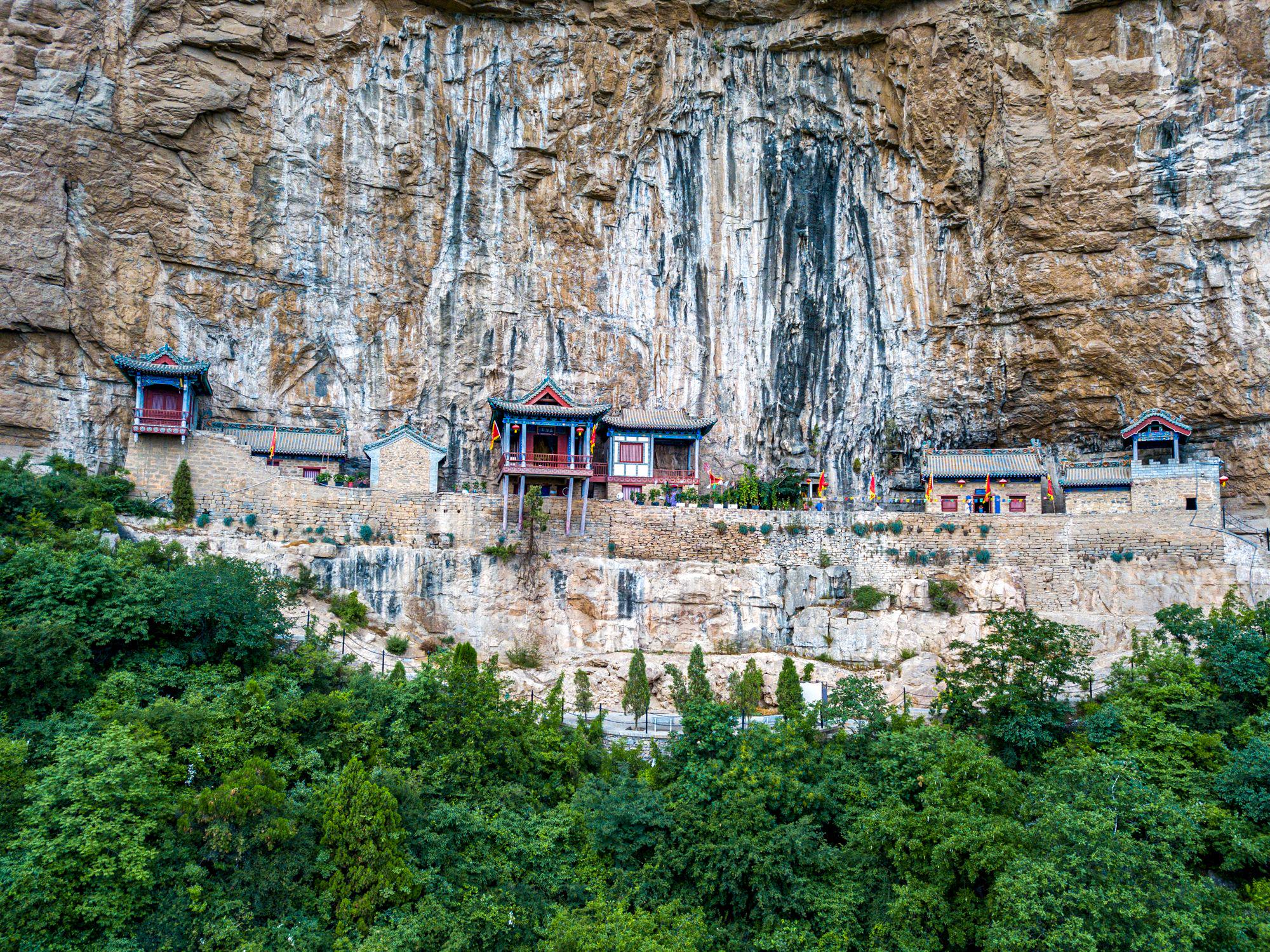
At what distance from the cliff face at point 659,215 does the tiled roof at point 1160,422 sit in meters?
0.92

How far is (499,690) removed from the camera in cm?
1903

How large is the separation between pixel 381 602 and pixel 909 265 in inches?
829

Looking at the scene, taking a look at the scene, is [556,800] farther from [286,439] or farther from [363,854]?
[286,439]

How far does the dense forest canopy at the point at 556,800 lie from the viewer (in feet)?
44.7

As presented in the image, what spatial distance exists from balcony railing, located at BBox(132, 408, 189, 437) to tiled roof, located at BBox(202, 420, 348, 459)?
4.94 ft

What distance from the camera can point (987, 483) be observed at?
2917 cm

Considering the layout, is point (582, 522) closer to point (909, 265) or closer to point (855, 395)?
point (855, 395)

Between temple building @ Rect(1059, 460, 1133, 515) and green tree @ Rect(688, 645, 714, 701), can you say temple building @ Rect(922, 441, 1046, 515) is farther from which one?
green tree @ Rect(688, 645, 714, 701)

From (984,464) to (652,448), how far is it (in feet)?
34.8

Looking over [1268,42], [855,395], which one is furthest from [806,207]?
[1268,42]

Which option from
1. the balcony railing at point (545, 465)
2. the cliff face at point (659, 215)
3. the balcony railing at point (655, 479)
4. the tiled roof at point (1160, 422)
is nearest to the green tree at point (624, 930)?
the balcony railing at point (545, 465)

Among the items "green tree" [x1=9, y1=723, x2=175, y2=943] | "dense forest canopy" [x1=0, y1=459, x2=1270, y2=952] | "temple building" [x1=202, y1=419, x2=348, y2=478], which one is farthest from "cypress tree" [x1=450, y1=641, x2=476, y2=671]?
"temple building" [x1=202, y1=419, x2=348, y2=478]

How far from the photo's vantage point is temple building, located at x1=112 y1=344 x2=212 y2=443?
25672 millimetres

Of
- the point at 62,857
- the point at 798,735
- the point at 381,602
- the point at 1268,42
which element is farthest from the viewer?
the point at 1268,42
